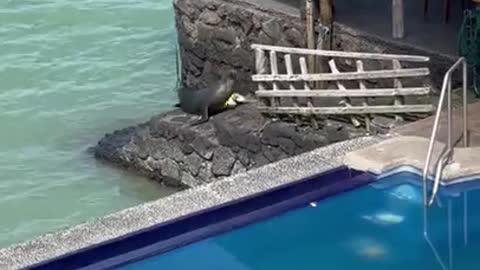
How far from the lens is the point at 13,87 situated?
45.1ft

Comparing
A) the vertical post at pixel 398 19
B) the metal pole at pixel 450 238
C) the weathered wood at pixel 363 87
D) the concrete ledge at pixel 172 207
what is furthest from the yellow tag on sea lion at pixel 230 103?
the metal pole at pixel 450 238

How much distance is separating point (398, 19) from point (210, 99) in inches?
71.0

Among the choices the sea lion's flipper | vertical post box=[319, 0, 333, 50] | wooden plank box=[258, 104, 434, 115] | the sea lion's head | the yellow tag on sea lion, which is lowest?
the sea lion's flipper

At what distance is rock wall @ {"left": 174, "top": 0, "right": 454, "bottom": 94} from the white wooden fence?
0.21m

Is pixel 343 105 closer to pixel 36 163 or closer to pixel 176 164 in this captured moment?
pixel 176 164

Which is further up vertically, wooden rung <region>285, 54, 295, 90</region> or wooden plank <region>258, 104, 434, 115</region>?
wooden rung <region>285, 54, 295, 90</region>

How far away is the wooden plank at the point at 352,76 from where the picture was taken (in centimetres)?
886

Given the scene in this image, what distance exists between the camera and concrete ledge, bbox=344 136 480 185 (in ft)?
22.8

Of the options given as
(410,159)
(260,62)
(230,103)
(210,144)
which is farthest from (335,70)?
(410,159)

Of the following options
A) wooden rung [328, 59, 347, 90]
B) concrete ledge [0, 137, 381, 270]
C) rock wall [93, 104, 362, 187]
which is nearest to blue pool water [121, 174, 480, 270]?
concrete ledge [0, 137, 381, 270]

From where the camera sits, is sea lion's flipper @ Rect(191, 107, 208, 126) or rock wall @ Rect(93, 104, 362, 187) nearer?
rock wall @ Rect(93, 104, 362, 187)

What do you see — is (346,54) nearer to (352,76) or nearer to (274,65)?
(352,76)

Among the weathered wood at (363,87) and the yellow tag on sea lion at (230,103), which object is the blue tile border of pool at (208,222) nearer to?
the weathered wood at (363,87)

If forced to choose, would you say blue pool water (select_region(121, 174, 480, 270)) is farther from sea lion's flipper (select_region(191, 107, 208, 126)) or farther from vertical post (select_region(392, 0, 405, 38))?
sea lion's flipper (select_region(191, 107, 208, 126))
